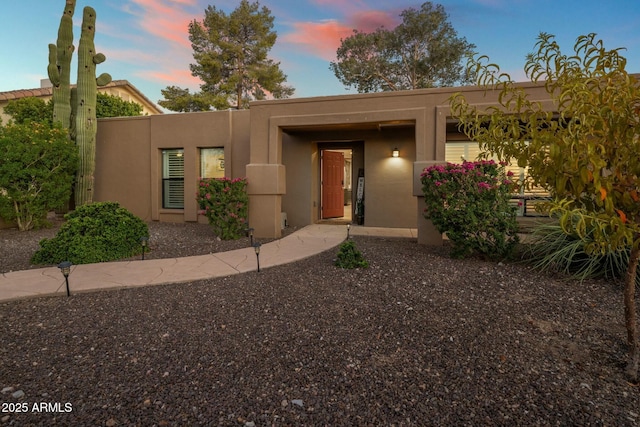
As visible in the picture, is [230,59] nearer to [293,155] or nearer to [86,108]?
[86,108]

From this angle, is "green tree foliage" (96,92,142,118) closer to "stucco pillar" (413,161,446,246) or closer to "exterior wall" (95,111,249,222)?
"exterior wall" (95,111,249,222)

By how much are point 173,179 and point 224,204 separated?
4.10m

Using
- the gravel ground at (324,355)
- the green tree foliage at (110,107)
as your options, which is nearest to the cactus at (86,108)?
the green tree foliage at (110,107)

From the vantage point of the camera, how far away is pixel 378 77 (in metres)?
18.3

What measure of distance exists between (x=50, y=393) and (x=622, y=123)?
3298mm

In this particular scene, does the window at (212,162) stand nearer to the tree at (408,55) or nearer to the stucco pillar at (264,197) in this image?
the stucco pillar at (264,197)

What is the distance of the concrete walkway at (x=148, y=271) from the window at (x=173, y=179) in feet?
15.8

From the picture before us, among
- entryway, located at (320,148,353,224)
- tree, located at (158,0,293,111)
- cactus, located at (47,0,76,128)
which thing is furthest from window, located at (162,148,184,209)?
tree, located at (158,0,293,111)

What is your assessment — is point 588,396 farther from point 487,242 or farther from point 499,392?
point 487,242

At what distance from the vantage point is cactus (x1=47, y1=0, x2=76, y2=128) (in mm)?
8953

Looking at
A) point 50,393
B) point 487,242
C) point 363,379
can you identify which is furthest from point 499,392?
point 487,242

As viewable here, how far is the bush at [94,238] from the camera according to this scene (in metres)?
4.95

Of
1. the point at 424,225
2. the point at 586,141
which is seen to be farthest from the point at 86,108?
the point at 586,141

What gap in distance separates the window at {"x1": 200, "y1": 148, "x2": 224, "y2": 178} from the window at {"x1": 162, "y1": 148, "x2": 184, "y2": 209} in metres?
0.62
